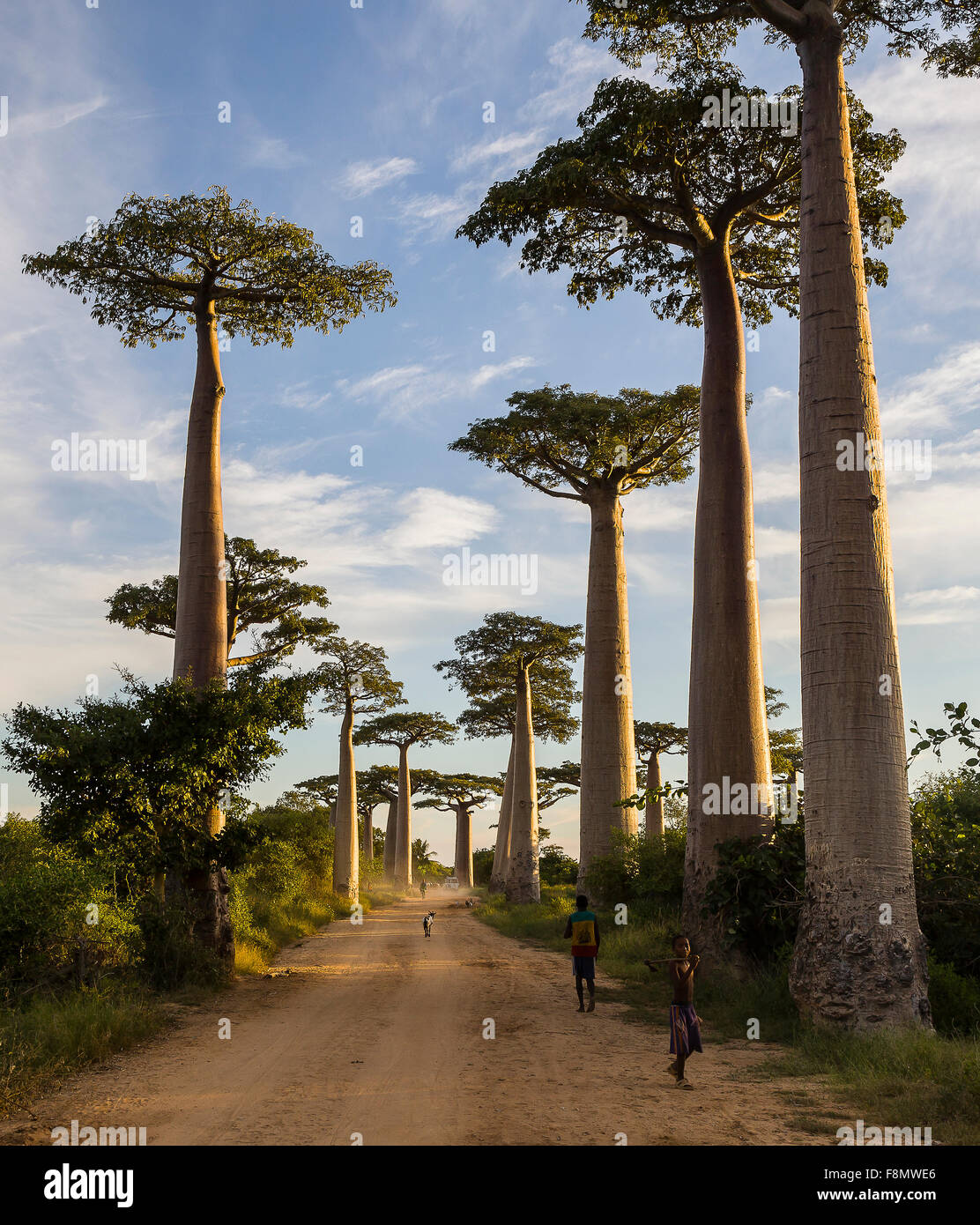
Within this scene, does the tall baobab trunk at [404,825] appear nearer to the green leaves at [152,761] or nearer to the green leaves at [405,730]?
the green leaves at [405,730]

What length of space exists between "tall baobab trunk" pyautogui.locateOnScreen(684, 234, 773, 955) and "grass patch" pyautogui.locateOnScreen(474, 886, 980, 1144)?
118cm

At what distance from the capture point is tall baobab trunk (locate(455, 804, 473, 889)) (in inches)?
2256

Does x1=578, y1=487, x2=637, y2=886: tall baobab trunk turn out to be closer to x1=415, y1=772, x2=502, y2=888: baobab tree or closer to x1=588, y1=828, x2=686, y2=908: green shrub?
x1=588, y1=828, x2=686, y2=908: green shrub

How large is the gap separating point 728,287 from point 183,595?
9.86 meters

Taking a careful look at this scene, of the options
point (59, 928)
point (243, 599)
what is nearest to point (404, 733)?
point (243, 599)

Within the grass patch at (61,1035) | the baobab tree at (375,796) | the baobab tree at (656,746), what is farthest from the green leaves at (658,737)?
the grass patch at (61,1035)

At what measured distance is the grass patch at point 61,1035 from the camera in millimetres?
6828

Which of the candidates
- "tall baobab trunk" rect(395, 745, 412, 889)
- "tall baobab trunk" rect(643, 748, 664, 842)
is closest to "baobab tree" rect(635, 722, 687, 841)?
"tall baobab trunk" rect(643, 748, 664, 842)

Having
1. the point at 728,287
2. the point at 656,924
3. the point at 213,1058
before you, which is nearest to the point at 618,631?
the point at 656,924

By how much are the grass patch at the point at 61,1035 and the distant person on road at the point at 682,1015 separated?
15.7 ft

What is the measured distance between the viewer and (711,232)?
1452 centimetres

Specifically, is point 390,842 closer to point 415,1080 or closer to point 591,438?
point 591,438
